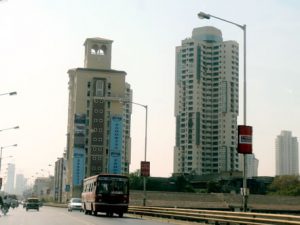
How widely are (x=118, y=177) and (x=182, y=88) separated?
497ft

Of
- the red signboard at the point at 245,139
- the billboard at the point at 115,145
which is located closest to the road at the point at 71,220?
the red signboard at the point at 245,139

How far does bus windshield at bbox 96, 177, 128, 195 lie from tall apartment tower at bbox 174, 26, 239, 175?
142528mm

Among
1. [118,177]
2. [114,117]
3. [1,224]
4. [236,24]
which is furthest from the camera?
[114,117]

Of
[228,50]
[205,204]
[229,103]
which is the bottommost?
[205,204]

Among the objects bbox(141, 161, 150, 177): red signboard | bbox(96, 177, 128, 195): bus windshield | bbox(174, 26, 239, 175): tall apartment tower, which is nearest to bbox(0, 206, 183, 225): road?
bbox(96, 177, 128, 195): bus windshield

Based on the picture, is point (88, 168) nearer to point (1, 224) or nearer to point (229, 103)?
point (229, 103)

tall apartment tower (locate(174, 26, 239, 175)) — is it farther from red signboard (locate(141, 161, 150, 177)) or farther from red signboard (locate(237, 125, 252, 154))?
red signboard (locate(237, 125, 252, 154))

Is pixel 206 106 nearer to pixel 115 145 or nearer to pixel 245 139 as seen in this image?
pixel 115 145

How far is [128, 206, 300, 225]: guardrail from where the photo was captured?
2266 centimetres

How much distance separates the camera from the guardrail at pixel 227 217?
2266 cm

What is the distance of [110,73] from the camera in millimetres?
150750

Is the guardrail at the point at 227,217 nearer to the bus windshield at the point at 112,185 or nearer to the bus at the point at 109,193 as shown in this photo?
the bus at the point at 109,193

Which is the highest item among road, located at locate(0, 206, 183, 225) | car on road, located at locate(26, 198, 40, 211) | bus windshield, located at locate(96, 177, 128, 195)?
bus windshield, located at locate(96, 177, 128, 195)

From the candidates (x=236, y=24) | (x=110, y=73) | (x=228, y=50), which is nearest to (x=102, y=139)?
(x=110, y=73)
